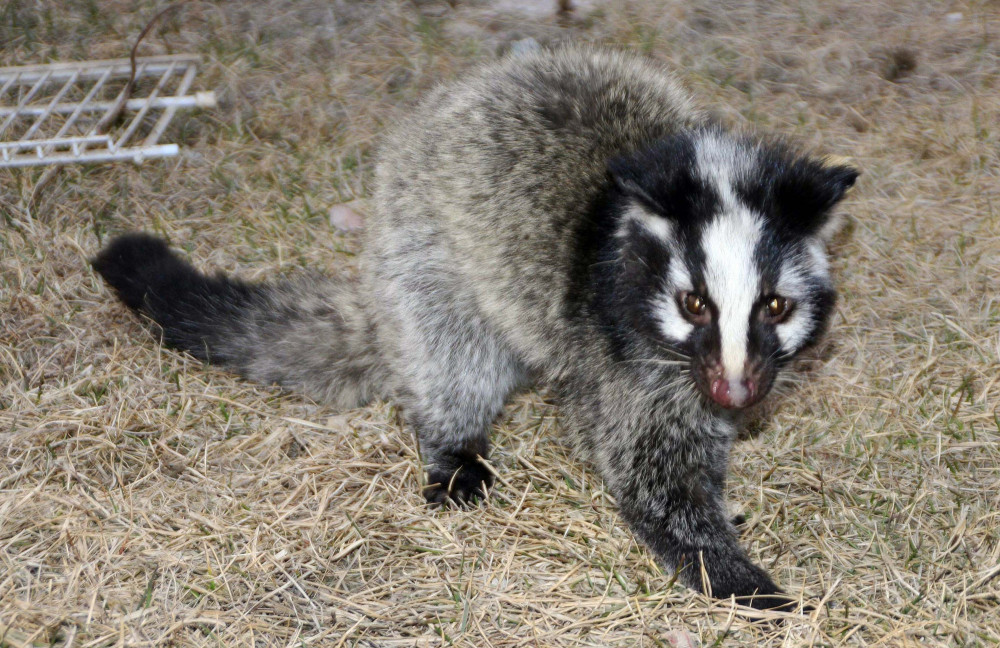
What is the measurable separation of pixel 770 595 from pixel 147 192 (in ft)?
13.2

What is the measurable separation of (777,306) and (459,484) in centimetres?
146

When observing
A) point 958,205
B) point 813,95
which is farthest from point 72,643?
point 813,95

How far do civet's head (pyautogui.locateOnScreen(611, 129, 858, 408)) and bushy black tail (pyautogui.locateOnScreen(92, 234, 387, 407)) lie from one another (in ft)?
4.55

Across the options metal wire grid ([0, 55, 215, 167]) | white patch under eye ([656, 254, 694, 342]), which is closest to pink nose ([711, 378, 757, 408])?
white patch under eye ([656, 254, 694, 342])

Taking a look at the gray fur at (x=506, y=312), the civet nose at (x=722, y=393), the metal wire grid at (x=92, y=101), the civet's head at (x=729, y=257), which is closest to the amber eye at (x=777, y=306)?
the civet's head at (x=729, y=257)

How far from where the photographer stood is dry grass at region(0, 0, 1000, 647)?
117 inches

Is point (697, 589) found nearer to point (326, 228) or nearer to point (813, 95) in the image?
point (326, 228)

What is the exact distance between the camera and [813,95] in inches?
234

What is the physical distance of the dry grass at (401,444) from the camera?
2.97 meters

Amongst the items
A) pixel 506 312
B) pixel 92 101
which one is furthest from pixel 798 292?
pixel 92 101

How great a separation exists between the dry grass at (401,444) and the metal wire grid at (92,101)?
0.77 ft

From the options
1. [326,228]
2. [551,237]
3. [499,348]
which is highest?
[551,237]

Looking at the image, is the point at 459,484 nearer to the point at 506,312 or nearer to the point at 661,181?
the point at 506,312

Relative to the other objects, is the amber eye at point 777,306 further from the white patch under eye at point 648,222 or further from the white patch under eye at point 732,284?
the white patch under eye at point 648,222
